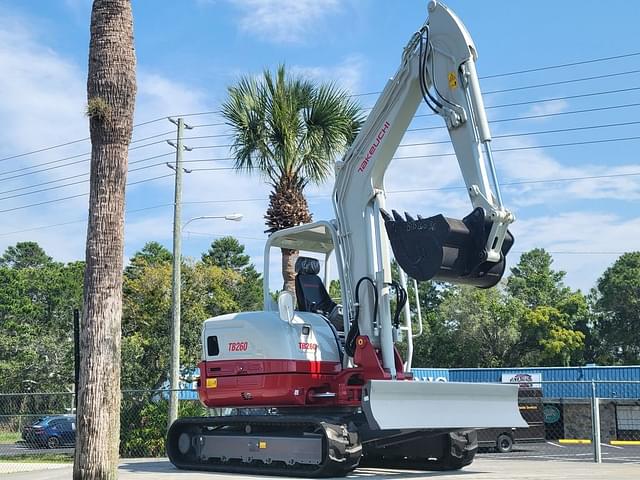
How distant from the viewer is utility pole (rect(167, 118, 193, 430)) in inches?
800

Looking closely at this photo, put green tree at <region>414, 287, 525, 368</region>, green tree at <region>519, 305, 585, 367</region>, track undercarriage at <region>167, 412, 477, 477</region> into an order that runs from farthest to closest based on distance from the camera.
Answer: green tree at <region>414, 287, 525, 368</region> → green tree at <region>519, 305, 585, 367</region> → track undercarriage at <region>167, 412, 477, 477</region>

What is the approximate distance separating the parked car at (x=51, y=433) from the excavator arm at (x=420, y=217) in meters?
18.9

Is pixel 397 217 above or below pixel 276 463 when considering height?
above

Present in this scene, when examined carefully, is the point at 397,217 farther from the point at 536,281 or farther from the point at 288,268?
the point at 536,281

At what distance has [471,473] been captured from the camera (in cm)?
1303

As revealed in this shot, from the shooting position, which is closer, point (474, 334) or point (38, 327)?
point (38, 327)

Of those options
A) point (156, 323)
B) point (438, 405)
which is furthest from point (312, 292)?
point (156, 323)

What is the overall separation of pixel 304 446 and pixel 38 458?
1174 centimetres

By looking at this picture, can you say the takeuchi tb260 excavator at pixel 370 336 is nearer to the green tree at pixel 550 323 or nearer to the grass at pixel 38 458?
the grass at pixel 38 458

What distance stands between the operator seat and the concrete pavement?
2526 mm

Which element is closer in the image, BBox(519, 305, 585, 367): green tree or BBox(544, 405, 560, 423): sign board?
BBox(544, 405, 560, 423): sign board

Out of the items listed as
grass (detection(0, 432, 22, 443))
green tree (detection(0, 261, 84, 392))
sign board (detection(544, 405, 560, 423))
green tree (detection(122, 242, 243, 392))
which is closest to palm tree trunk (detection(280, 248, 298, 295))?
green tree (detection(122, 242, 243, 392))

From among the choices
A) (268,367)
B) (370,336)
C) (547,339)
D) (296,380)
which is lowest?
(296,380)

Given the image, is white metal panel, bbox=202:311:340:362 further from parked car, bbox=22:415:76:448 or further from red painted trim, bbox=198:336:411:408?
parked car, bbox=22:415:76:448
